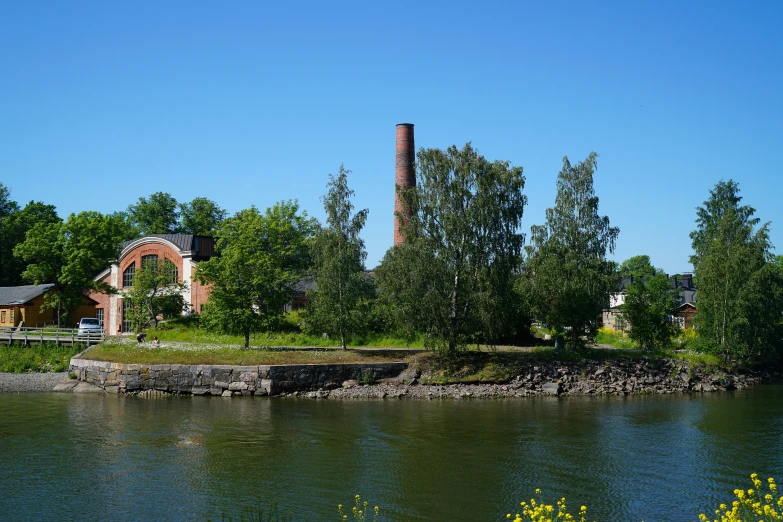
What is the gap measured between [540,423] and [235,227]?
32.9 metres

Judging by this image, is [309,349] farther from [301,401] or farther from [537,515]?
[537,515]

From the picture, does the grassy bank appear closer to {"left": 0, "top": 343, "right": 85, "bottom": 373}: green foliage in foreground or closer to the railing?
{"left": 0, "top": 343, "right": 85, "bottom": 373}: green foliage in foreground

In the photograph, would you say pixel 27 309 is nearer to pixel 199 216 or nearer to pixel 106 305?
pixel 106 305

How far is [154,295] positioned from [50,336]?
7582 mm

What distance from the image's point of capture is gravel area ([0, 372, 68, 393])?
1505 inches

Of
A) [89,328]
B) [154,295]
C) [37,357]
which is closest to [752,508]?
[37,357]

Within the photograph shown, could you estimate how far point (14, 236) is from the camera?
240ft

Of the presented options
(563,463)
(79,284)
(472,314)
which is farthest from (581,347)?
(79,284)

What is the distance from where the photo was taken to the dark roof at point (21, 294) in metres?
55.0

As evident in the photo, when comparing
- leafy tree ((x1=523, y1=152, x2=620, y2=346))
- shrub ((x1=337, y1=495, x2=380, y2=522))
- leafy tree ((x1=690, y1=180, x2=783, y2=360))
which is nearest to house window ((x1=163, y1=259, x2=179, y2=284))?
leafy tree ((x1=523, y1=152, x2=620, y2=346))

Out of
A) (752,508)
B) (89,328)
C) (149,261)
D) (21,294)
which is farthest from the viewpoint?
(21,294)

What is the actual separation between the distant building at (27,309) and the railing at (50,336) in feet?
15.7

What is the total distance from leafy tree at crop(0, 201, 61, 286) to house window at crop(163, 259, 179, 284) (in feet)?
75.4

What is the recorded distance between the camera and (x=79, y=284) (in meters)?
52.2
